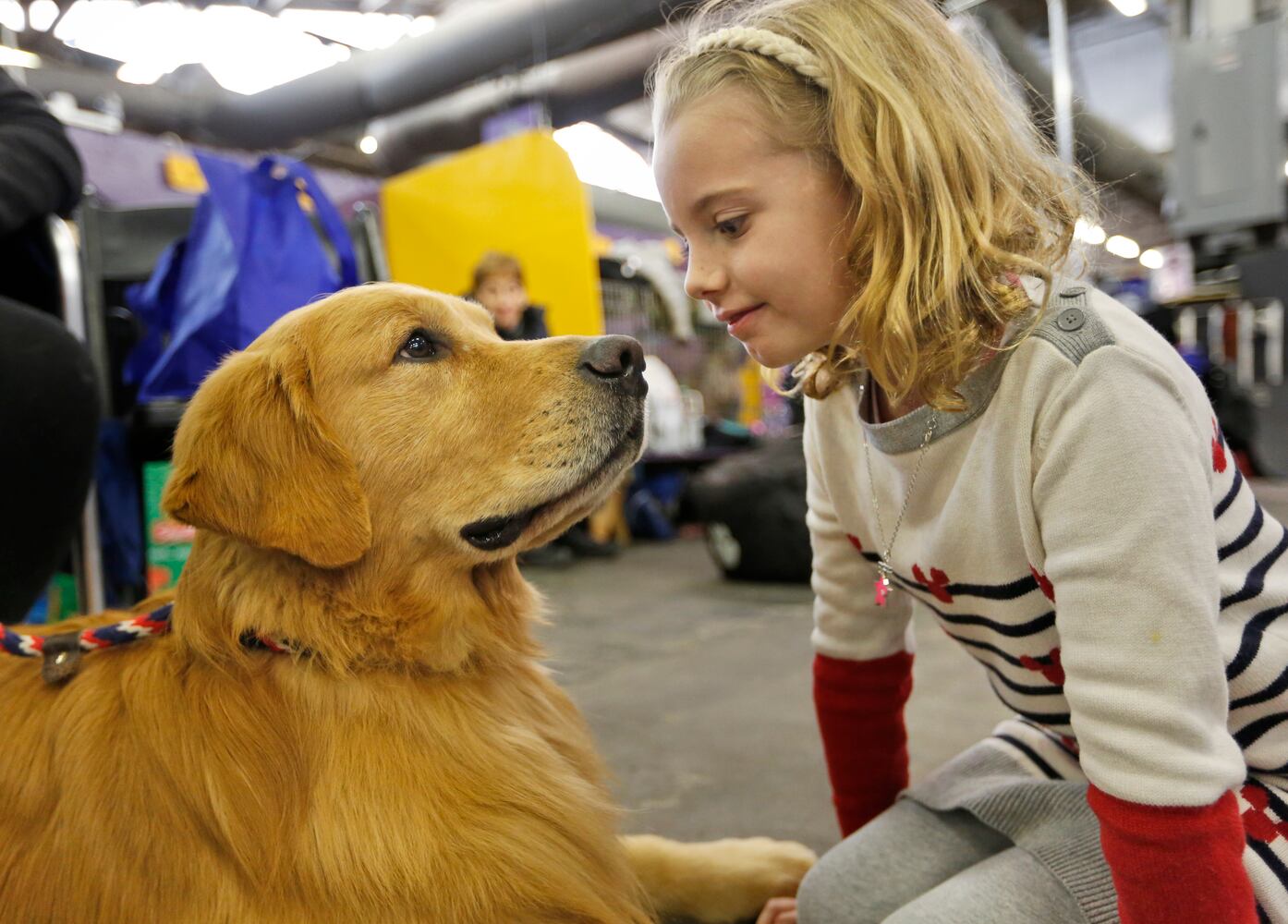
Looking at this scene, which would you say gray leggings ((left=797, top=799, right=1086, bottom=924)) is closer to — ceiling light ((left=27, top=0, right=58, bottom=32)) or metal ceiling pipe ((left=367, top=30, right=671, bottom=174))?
metal ceiling pipe ((left=367, top=30, right=671, bottom=174))

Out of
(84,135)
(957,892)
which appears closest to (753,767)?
(957,892)

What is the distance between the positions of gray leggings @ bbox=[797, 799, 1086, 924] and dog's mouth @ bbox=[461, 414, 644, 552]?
0.62 metres

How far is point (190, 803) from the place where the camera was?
0.97m

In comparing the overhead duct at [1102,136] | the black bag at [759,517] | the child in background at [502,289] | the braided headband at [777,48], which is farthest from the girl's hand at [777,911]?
the child in background at [502,289]

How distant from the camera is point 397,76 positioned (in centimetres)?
659

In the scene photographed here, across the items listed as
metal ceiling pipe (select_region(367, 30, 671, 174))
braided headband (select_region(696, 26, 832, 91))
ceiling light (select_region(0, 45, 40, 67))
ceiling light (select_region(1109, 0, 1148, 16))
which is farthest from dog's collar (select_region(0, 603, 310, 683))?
ceiling light (select_region(1109, 0, 1148, 16))

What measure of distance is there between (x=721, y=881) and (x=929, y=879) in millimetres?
307

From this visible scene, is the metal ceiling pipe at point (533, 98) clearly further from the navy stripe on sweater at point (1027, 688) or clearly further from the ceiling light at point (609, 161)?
the navy stripe on sweater at point (1027, 688)

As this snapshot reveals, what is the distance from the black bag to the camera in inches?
159

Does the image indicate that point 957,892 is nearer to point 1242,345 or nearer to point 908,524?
point 908,524

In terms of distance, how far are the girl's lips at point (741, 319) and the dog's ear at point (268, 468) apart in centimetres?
51

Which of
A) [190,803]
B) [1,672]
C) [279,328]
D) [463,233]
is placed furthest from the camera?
[463,233]

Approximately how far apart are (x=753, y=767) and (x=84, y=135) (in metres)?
5.95

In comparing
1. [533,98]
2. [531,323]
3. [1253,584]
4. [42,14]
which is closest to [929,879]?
[1253,584]
